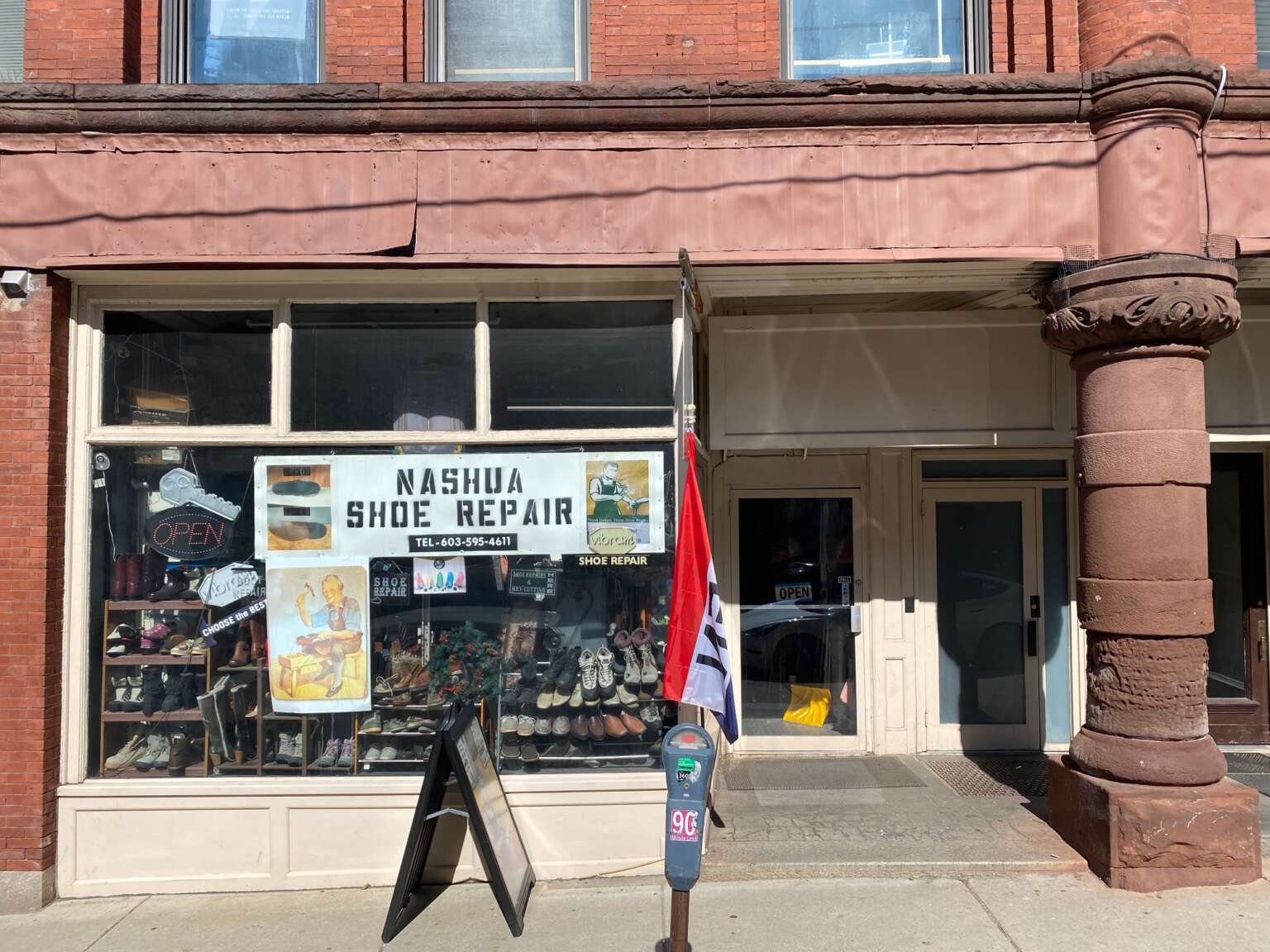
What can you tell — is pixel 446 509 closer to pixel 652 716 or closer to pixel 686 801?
pixel 652 716

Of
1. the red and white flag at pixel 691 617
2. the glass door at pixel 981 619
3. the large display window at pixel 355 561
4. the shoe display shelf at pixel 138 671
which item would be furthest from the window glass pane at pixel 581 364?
the glass door at pixel 981 619

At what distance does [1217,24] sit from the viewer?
5.92m

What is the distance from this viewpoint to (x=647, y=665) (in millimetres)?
5863

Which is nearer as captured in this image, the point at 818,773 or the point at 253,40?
the point at 253,40

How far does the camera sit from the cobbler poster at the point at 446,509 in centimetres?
579

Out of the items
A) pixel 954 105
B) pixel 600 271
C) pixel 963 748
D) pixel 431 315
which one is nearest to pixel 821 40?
pixel 954 105

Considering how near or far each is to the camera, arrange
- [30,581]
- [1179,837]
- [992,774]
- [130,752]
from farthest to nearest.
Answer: [992,774], [130,752], [30,581], [1179,837]

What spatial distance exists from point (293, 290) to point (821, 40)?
3842mm

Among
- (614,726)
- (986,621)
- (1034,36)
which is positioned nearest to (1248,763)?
(986,621)

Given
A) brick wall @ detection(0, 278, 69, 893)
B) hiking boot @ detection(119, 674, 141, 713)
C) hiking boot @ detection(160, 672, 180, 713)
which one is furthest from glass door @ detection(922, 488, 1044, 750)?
brick wall @ detection(0, 278, 69, 893)

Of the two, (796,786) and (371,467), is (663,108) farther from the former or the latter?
(796,786)

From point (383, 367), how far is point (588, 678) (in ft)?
7.77

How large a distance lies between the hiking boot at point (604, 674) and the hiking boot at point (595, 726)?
142mm

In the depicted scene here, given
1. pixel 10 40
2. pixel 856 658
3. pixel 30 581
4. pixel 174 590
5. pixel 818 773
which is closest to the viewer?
pixel 30 581
